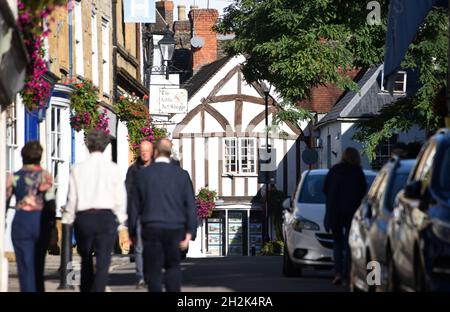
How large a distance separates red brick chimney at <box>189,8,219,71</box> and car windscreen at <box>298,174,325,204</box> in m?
54.2

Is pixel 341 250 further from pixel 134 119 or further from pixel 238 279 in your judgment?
pixel 134 119

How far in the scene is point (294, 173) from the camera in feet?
226

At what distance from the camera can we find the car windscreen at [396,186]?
14906mm

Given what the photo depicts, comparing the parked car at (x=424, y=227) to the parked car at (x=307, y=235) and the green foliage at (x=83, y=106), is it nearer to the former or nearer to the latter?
the parked car at (x=307, y=235)

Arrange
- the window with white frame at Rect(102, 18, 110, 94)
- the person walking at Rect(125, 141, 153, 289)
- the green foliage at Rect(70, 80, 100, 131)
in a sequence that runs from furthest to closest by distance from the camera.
Result: the window with white frame at Rect(102, 18, 110, 94)
the green foliage at Rect(70, 80, 100, 131)
the person walking at Rect(125, 141, 153, 289)

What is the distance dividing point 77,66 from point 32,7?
17.6 meters

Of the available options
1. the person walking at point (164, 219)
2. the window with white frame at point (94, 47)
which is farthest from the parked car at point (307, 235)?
the window with white frame at point (94, 47)

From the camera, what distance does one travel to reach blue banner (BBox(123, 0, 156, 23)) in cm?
3953

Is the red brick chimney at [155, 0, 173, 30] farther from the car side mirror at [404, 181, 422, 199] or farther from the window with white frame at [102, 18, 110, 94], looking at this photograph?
the car side mirror at [404, 181, 422, 199]

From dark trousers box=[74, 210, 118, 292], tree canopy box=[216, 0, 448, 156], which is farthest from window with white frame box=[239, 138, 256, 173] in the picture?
dark trousers box=[74, 210, 118, 292]

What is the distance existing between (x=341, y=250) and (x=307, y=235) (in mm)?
2487

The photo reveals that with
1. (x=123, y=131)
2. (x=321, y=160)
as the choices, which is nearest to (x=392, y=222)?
(x=123, y=131)

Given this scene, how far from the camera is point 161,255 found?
1419cm

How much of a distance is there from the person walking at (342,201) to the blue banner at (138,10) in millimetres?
21263
